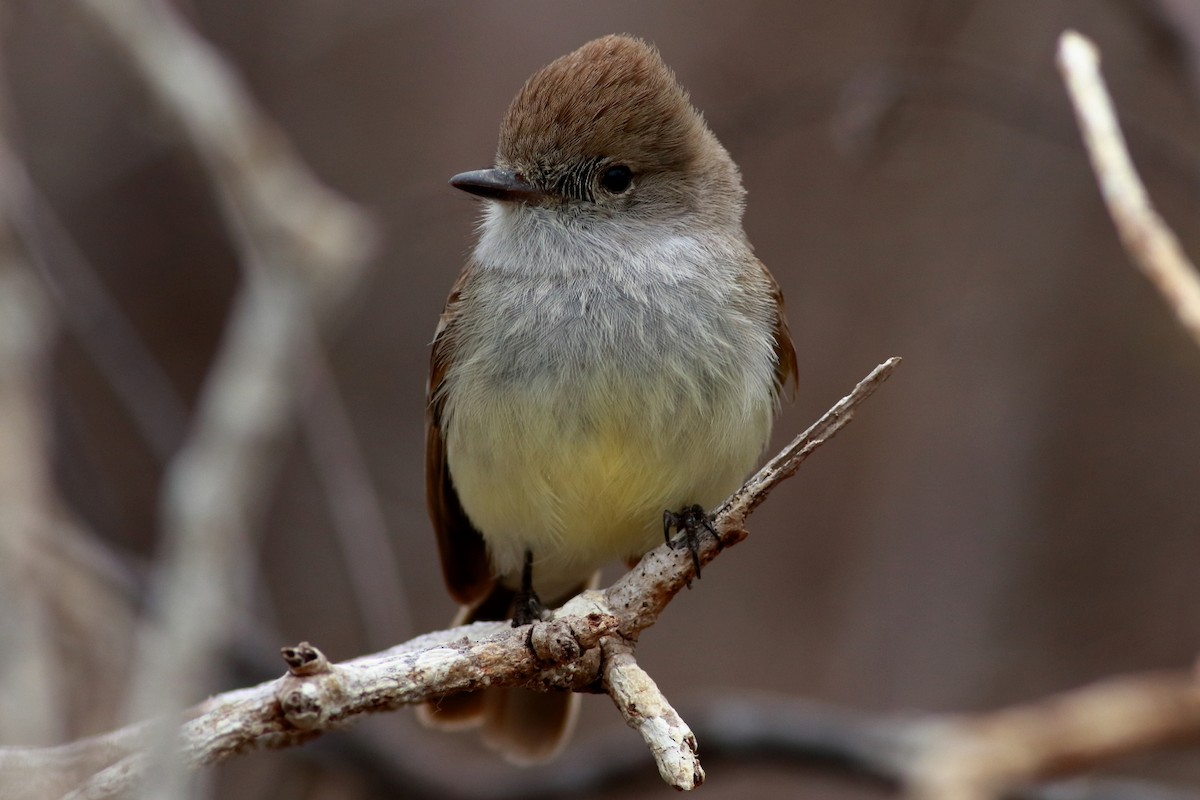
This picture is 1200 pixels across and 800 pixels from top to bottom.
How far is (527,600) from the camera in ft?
13.7

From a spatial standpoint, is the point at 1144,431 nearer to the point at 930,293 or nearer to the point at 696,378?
the point at 930,293

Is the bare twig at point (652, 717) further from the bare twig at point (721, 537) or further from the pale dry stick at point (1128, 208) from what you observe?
the pale dry stick at point (1128, 208)

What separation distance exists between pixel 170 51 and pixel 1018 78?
12.4 ft

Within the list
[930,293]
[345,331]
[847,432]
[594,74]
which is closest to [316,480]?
[345,331]

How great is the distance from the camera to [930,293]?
687 cm

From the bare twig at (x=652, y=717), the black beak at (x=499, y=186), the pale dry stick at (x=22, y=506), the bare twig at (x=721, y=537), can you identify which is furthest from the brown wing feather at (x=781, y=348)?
the pale dry stick at (x=22, y=506)

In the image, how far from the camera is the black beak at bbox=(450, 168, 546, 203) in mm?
3768

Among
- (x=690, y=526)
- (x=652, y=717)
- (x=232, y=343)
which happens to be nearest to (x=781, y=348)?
(x=690, y=526)

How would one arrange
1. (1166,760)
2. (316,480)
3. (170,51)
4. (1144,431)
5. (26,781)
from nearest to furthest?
(26,781) → (170,51) → (1166,760) → (1144,431) → (316,480)

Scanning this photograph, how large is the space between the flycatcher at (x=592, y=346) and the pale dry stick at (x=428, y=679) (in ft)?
2.39

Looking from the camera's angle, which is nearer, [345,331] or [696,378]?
[696,378]

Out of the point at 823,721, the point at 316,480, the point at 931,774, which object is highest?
the point at 316,480

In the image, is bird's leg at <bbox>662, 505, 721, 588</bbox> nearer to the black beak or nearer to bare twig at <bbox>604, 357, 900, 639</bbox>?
bare twig at <bbox>604, 357, 900, 639</bbox>

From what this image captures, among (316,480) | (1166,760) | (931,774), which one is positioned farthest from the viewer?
(316,480)
